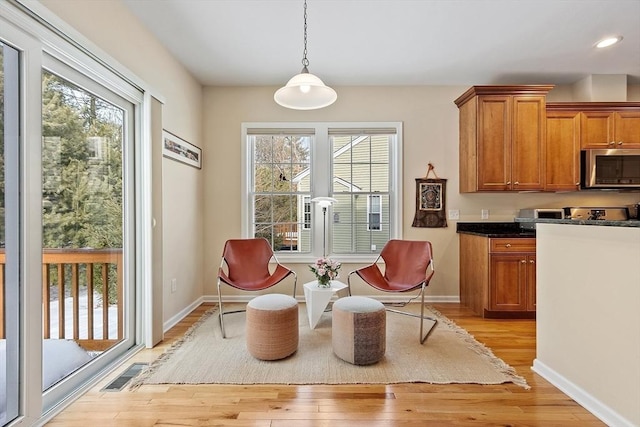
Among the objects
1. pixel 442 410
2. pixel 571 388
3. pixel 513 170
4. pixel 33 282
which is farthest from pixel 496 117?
pixel 33 282

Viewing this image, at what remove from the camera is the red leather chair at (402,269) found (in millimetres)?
3080

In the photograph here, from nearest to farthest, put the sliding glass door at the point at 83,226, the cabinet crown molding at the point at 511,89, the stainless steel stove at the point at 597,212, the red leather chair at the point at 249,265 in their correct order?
the sliding glass door at the point at 83,226 → the red leather chair at the point at 249,265 → the cabinet crown molding at the point at 511,89 → the stainless steel stove at the point at 597,212

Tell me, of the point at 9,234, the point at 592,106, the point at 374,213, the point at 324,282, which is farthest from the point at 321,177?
the point at 592,106

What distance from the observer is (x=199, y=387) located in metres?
2.05

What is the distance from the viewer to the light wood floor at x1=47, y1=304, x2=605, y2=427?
5.65 ft

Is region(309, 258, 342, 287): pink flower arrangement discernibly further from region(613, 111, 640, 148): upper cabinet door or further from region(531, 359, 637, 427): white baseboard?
region(613, 111, 640, 148): upper cabinet door

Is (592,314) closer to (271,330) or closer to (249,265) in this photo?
(271,330)

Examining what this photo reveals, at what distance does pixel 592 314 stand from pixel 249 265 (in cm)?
275

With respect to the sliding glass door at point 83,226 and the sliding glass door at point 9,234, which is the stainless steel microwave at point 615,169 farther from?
the sliding glass door at point 9,234

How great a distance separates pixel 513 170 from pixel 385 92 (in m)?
1.70

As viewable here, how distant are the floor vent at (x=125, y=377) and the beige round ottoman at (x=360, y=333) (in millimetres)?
1391

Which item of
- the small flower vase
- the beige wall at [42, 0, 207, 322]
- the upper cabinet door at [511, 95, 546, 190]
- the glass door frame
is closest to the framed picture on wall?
the beige wall at [42, 0, 207, 322]

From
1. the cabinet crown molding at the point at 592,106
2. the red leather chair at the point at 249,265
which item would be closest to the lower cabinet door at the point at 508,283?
the cabinet crown molding at the point at 592,106

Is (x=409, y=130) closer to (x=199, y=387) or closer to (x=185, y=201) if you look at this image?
(x=185, y=201)
